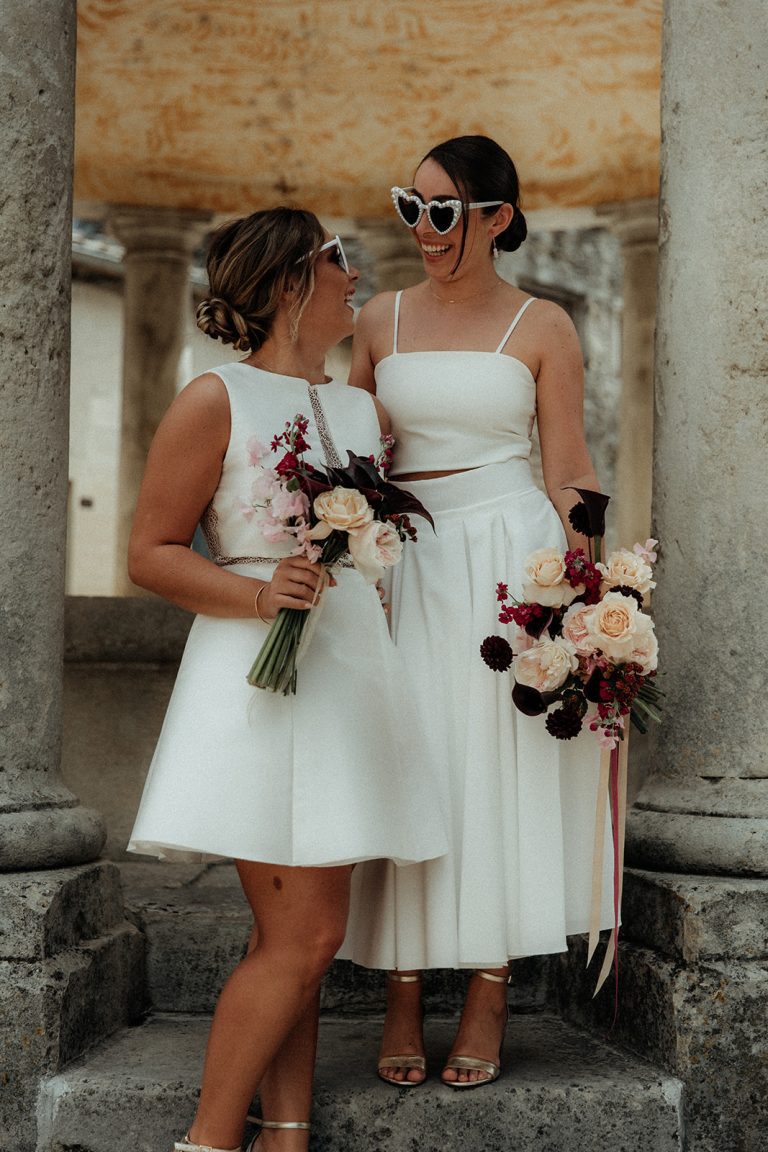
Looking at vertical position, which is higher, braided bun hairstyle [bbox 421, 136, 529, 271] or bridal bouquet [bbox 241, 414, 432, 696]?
braided bun hairstyle [bbox 421, 136, 529, 271]

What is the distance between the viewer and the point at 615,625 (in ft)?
9.70

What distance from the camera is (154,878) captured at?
15.9 ft

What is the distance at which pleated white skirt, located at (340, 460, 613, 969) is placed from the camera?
322 centimetres

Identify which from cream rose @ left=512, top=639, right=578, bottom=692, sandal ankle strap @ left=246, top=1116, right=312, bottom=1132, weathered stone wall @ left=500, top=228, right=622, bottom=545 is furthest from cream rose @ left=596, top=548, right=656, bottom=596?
weathered stone wall @ left=500, top=228, right=622, bottom=545

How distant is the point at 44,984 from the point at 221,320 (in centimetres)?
156

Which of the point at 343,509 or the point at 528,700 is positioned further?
the point at 528,700

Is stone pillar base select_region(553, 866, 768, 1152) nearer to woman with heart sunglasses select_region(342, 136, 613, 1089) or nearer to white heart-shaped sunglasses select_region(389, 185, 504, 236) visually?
woman with heart sunglasses select_region(342, 136, 613, 1089)

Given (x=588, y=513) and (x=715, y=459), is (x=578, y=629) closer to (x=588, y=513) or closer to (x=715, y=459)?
(x=588, y=513)

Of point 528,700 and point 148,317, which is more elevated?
point 148,317

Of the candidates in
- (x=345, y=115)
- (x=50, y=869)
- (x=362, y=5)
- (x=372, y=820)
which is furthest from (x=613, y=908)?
(x=345, y=115)

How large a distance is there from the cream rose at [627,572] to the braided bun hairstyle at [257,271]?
0.85 m

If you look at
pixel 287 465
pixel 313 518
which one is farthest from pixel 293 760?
pixel 287 465

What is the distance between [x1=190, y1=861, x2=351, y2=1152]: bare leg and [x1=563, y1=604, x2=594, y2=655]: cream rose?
2.26ft

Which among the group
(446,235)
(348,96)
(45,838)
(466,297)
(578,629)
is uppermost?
(348,96)
